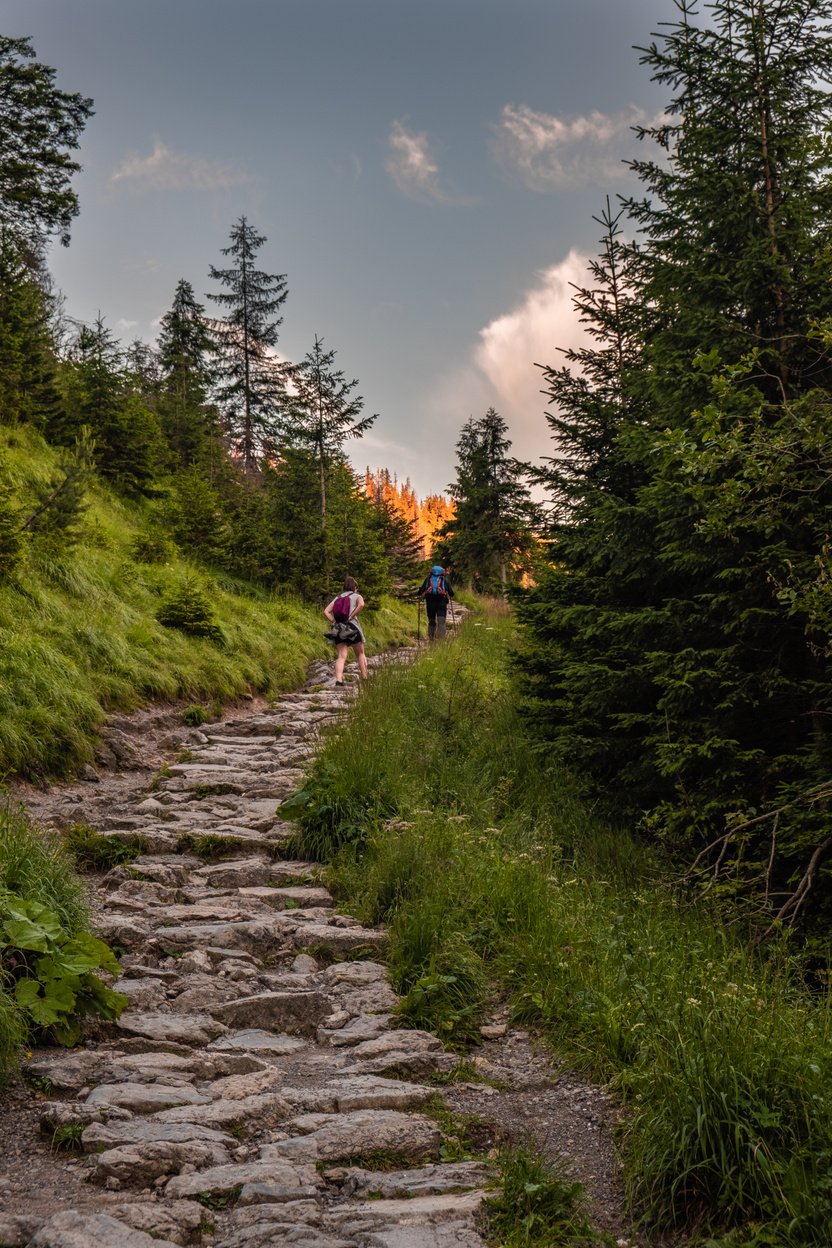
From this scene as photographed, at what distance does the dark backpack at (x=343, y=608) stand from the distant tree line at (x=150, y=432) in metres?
A: 4.80

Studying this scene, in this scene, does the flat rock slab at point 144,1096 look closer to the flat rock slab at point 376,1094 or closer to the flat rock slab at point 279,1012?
the flat rock slab at point 376,1094

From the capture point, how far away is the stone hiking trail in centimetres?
241

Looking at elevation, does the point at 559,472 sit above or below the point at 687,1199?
above

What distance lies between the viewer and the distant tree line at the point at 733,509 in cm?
556

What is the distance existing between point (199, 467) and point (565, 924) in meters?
20.8

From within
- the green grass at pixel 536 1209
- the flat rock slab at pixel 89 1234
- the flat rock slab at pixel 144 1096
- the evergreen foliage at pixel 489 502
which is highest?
the evergreen foliage at pixel 489 502

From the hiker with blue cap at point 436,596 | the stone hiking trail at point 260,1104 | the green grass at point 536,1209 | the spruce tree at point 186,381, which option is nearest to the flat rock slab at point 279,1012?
the stone hiking trail at point 260,1104

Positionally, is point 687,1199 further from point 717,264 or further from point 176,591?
point 176,591

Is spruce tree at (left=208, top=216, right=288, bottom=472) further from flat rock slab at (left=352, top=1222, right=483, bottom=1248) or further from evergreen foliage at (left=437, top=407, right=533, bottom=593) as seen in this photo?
flat rock slab at (left=352, top=1222, right=483, bottom=1248)

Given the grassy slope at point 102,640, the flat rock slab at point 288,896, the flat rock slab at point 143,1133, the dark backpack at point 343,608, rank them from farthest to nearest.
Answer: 1. the dark backpack at point 343,608
2. the grassy slope at point 102,640
3. the flat rock slab at point 288,896
4. the flat rock slab at point 143,1133

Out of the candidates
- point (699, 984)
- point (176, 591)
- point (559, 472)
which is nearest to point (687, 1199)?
point (699, 984)

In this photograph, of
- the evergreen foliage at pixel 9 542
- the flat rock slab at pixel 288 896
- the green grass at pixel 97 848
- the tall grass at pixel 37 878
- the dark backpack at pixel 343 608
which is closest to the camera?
the tall grass at pixel 37 878

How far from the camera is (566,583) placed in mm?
8914

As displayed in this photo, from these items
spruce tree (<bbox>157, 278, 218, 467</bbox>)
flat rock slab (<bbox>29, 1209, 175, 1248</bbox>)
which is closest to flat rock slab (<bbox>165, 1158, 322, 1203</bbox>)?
flat rock slab (<bbox>29, 1209, 175, 1248</bbox>)
